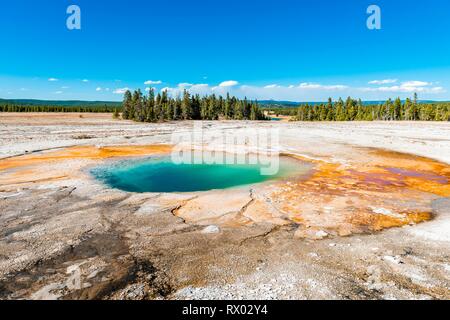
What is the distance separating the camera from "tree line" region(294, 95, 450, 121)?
87250 millimetres

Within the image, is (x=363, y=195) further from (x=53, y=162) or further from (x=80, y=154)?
(x=80, y=154)

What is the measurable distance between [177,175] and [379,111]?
9475 cm

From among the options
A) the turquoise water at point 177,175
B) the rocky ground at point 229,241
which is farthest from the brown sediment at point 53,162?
the turquoise water at point 177,175

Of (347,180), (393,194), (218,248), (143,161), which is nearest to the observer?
(218,248)

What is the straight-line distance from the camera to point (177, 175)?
54.7 ft

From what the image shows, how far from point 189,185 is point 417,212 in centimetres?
914

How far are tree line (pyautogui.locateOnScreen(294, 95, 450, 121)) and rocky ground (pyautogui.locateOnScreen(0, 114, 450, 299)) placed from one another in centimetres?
8809

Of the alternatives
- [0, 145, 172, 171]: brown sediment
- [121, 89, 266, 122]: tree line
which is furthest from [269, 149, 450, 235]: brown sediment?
[121, 89, 266, 122]: tree line

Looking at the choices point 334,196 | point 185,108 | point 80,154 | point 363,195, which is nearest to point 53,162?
point 80,154

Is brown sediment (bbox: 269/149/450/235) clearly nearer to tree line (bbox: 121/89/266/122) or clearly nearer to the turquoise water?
the turquoise water
